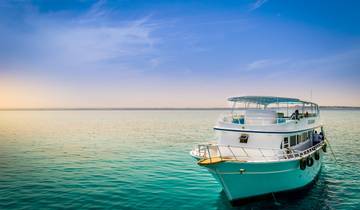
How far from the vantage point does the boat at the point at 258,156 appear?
53.3 ft

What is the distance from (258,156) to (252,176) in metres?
Answer: 2.12

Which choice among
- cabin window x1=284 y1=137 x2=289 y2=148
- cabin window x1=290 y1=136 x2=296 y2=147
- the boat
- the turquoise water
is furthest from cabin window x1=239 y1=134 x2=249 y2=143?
the turquoise water

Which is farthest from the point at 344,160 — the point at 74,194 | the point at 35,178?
the point at 35,178

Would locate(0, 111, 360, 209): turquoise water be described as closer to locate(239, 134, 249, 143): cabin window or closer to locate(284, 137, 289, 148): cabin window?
locate(284, 137, 289, 148): cabin window

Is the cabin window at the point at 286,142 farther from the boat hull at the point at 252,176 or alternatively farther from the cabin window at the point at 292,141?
the boat hull at the point at 252,176

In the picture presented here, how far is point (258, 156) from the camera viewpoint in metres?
18.2

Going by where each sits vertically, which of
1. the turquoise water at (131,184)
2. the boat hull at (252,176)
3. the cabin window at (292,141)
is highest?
the cabin window at (292,141)

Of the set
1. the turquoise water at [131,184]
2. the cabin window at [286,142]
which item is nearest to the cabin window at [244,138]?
the cabin window at [286,142]

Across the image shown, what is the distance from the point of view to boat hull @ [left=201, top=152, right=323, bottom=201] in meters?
16.0

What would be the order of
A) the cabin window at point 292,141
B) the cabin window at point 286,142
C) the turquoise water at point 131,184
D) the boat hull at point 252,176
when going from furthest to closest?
the cabin window at point 292,141 → the cabin window at point 286,142 → the turquoise water at point 131,184 → the boat hull at point 252,176

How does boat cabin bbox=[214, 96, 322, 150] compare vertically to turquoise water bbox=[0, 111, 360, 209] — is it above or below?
above

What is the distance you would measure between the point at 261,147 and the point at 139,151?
69.5 ft

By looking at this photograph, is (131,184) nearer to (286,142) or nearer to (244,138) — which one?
(244,138)

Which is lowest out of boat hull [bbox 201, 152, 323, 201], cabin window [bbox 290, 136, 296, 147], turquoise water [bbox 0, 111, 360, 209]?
turquoise water [bbox 0, 111, 360, 209]
